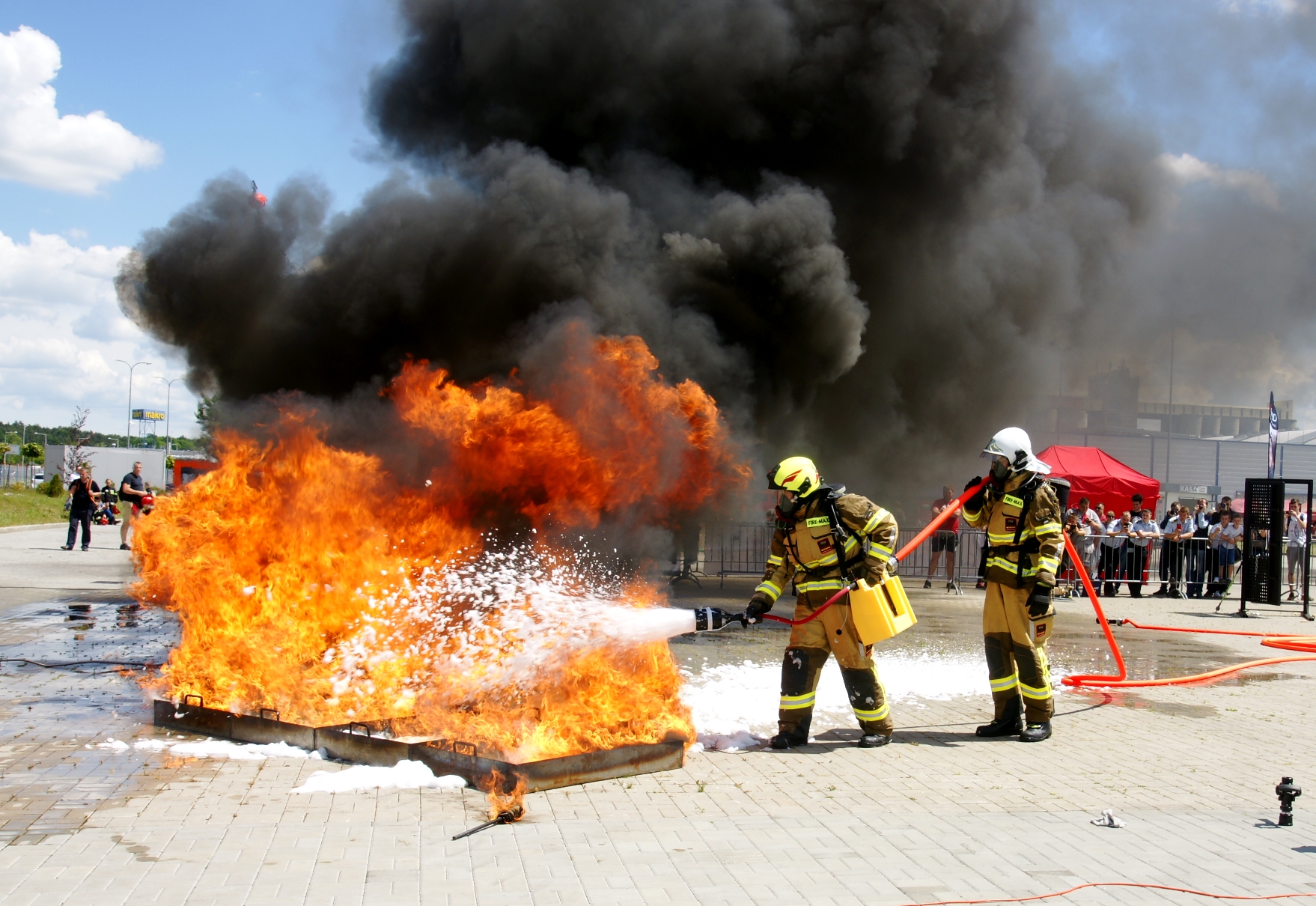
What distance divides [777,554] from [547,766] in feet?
6.83

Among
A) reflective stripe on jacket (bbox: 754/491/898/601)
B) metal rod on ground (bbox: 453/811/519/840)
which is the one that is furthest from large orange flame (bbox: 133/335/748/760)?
reflective stripe on jacket (bbox: 754/491/898/601)

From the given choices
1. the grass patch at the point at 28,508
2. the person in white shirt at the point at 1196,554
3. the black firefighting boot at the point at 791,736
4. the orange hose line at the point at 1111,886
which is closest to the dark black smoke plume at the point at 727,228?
the person in white shirt at the point at 1196,554

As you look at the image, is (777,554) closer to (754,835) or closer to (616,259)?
(754,835)

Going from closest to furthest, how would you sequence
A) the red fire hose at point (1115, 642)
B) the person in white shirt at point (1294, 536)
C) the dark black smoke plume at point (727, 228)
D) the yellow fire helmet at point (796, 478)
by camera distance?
1. the yellow fire helmet at point (796, 478)
2. the red fire hose at point (1115, 642)
3. the dark black smoke plume at point (727, 228)
4. the person in white shirt at point (1294, 536)

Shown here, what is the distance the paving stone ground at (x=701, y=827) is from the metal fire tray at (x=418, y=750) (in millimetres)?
85

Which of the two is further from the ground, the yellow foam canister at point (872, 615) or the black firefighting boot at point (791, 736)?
the yellow foam canister at point (872, 615)

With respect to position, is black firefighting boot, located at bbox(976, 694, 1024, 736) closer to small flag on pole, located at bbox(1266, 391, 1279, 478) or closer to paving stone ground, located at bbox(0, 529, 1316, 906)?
paving stone ground, located at bbox(0, 529, 1316, 906)

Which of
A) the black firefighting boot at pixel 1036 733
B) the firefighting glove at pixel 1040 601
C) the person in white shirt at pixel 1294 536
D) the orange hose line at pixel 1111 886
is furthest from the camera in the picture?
the person in white shirt at pixel 1294 536

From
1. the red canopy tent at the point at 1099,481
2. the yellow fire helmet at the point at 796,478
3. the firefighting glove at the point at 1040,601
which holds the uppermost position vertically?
the red canopy tent at the point at 1099,481

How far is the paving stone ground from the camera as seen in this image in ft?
12.0

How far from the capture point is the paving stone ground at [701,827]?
364 cm

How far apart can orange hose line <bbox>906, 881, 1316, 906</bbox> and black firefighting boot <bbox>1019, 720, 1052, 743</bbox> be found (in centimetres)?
247

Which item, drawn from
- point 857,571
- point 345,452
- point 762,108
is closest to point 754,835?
point 857,571

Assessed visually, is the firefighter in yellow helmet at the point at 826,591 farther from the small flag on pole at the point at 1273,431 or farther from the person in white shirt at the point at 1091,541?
the small flag on pole at the point at 1273,431
